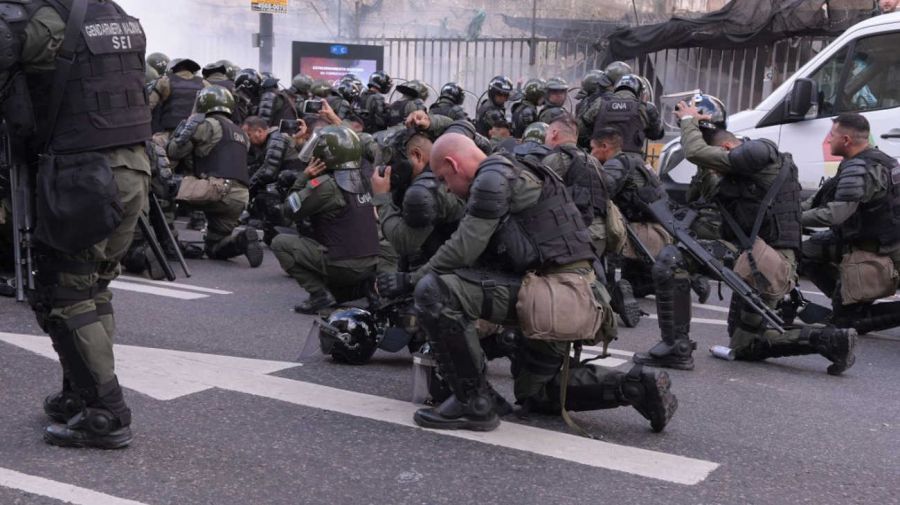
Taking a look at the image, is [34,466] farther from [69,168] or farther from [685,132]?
[685,132]

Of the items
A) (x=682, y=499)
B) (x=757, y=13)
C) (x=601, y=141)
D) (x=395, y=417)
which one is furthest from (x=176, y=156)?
(x=757, y=13)

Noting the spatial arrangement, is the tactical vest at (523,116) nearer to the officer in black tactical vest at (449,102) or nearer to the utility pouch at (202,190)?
the officer in black tactical vest at (449,102)

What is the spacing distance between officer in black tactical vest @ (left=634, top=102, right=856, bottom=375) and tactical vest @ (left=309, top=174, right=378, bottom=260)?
6.79 ft

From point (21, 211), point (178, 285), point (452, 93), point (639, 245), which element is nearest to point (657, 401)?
point (21, 211)

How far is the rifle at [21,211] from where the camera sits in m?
4.23

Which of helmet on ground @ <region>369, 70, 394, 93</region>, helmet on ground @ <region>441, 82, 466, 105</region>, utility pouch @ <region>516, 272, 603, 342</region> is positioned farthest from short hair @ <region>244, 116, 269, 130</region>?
utility pouch @ <region>516, 272, 603, 342</region>

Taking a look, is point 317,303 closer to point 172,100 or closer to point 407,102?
point 172,100

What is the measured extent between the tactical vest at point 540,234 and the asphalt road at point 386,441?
75cm

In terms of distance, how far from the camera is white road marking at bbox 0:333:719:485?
4328mm

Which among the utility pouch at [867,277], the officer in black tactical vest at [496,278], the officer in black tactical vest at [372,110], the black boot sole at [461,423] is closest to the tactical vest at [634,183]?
the utility pouch at [867,277]

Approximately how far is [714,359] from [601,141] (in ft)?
6.07

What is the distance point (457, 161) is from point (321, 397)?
4.42 feet

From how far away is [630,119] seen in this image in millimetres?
9141

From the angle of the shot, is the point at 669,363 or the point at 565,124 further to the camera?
the point at 565,124
